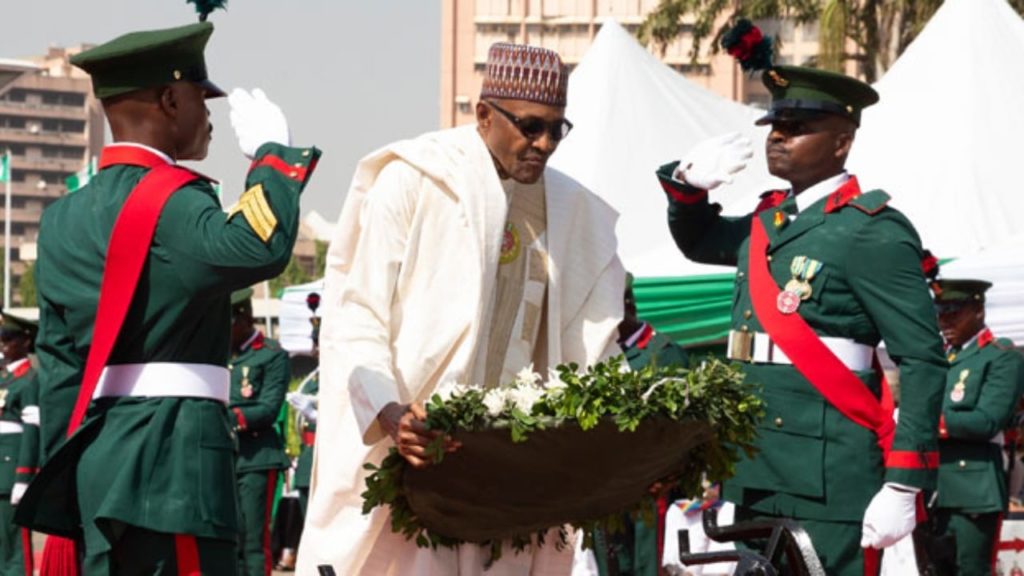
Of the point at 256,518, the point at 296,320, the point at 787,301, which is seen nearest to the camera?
the point at 787,301

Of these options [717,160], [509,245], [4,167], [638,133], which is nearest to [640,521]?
[717,160]

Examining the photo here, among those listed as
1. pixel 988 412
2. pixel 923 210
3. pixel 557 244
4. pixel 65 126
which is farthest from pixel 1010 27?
pixel 65 126

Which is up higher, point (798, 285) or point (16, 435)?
point (798, 285)

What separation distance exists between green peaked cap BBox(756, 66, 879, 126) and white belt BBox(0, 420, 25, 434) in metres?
9.67

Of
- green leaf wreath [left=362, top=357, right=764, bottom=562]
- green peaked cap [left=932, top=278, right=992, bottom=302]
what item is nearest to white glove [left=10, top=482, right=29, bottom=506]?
green peaked cap [left=932, top=278, right=992, bottom=302]

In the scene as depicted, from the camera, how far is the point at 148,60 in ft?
17.9

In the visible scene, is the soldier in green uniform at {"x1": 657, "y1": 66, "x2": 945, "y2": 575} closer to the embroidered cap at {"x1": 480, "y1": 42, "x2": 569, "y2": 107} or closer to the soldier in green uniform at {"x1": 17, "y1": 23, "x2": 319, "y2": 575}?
the embroidered cap at {"x1": 480, "y1": 42, "x2": 569, "y2": 107}

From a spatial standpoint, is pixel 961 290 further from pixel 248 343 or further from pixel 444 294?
pixel 444 294

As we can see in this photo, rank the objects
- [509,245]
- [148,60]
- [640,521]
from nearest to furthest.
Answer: [148,60]
[509,245]
[640,521]

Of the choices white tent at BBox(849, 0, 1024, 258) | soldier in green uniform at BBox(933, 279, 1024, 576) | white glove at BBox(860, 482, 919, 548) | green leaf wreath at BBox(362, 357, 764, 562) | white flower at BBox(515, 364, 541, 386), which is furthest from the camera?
white tent at BBox(849, 0, 1024, 258)

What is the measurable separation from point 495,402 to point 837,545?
163 cm

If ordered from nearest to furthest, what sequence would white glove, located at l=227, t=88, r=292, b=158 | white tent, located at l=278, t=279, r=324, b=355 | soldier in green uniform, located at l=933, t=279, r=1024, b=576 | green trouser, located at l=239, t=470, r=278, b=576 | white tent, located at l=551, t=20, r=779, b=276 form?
white glove, located at l=227, t=88, r=292, b=158 → soldier in green uniform, located at l=933, t=279, r=1024, b=576 → green trouser, located at l=239, t=470, r=278, b=576 → white tent, located at l=551, t=20, r=779, b=276 → white tent, located at l=278, t=279, r=324, b=355

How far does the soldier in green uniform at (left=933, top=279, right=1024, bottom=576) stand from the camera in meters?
10.7

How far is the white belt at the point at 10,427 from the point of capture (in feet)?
49.5
